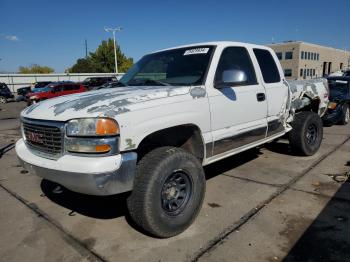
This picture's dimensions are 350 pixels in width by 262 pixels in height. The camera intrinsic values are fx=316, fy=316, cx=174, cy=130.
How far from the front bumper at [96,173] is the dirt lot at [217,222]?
0.67 m

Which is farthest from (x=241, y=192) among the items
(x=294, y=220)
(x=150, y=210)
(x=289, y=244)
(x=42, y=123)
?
(x=42, y=123)

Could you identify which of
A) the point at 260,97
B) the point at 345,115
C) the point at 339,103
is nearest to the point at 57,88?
the point at 339,103

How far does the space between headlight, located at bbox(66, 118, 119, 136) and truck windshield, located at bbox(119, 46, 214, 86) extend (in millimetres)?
1238

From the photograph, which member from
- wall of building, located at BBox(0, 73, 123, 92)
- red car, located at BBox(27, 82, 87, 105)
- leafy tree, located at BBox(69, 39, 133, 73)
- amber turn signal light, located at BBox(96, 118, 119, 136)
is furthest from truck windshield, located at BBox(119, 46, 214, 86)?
leafy tree, located at BBox(69, 39, 133, 73)

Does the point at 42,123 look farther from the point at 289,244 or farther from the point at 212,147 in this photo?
the point at 289,244

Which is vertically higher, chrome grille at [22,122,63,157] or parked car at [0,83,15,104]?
chrome grille at [22,122,63,157]

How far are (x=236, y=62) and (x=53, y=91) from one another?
19.4 meters

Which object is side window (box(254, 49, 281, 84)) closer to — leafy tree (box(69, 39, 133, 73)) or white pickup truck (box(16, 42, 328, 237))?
white pickup truck (box(16, 42, 328, 237))

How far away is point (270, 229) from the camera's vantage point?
3.20 metres

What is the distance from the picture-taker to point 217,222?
338 cm

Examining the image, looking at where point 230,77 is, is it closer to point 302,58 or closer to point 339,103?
→ point 339,103

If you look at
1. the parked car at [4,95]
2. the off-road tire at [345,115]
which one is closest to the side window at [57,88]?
the parked car at [4,95]

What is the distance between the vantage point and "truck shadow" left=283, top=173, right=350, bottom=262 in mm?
2723

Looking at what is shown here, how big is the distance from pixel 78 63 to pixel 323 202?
260 ft
